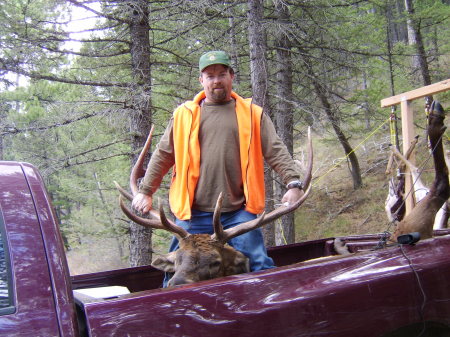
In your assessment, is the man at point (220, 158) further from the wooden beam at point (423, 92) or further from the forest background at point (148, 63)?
the forest background at point (148, 63)

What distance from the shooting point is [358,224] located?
14828 millimetres

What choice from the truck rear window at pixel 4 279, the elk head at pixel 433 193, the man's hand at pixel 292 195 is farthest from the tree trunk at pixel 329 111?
the truck rear window at pixel 4 279

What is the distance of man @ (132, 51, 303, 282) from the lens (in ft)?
12.3

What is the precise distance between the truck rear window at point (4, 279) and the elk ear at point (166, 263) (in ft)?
5.03

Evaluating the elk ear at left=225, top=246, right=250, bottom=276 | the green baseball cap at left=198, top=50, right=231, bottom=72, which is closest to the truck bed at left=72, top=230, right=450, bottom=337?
the elk ear at left=225, top=246, right=250, bottom=276

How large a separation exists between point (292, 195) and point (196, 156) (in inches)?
32.7

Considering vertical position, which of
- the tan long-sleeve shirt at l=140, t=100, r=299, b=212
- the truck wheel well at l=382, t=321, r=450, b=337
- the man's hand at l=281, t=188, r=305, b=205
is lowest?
the truck wheel well at l=382, t=321, r=450, b=337

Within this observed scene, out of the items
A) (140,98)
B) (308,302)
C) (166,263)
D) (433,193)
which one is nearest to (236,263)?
(166,263)

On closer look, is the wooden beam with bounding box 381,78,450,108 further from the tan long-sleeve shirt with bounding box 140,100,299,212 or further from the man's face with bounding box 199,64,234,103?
the man's face with bounding box 199,64,234,103

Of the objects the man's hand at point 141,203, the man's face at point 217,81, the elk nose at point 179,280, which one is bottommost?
the elk nose at point 179,280

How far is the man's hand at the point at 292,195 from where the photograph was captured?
3.56m

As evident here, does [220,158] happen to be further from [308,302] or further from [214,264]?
[308,302]

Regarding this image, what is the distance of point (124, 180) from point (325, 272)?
1347 centimetres

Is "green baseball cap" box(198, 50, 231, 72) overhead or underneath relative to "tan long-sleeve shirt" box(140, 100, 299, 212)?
overhead
